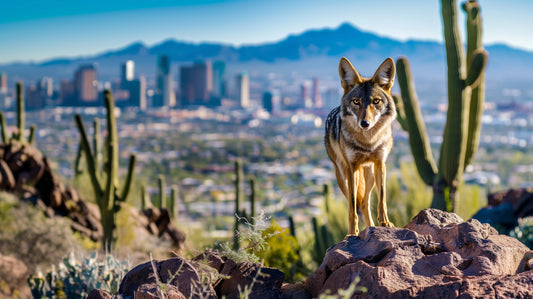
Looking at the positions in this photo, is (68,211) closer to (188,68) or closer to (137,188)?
(137,188)

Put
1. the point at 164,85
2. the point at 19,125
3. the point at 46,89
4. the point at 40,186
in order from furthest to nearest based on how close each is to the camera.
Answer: the point at 164,85
the point at 46,89
the point at 19,125
the point at 40,186

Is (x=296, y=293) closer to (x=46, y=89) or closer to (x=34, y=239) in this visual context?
(x=34, y=239)

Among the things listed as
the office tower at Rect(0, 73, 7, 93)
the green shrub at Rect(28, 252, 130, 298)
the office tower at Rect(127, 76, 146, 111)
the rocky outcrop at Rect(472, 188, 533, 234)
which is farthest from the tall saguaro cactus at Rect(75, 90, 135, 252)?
the office tower at Rect(0, 73, 7, 93)

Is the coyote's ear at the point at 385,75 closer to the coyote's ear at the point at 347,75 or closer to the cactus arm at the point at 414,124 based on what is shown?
the coyote's ear at the point at 347,75

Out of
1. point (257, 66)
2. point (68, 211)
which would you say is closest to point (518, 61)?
point (257, 66)

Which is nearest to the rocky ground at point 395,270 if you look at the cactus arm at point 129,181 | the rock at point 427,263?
the rock at point 427,263

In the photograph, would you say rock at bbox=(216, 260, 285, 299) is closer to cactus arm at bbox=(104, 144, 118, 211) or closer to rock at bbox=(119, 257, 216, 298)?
rock at bbox=(119, 257, 216, 298)

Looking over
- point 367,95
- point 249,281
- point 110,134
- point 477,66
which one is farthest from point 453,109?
point 110,134
